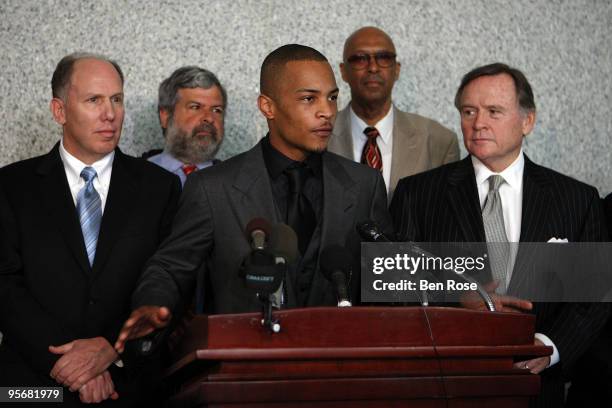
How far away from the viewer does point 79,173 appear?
11.0ft

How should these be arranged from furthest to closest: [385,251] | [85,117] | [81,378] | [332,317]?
[85,117]
[81,378]
[385,251]
[332,317]

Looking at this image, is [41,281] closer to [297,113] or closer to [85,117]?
[85,117]

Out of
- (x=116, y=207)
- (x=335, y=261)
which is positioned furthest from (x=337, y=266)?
(x=116, y=207)

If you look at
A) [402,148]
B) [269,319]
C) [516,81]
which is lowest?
[269,319]

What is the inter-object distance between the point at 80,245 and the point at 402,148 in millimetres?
→ 1597

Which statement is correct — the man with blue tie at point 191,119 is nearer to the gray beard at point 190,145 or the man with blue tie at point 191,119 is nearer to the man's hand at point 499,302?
the gray beard at point 190,145

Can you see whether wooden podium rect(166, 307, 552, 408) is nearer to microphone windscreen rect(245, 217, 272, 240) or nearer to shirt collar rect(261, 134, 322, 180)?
microphone windscreen rect(245, 217, 272, 240)

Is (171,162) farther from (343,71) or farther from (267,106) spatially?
(267,106)

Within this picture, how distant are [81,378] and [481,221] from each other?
1405mm

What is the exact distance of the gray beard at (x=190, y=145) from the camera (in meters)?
4.16

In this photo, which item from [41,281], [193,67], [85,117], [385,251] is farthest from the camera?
[193,67]

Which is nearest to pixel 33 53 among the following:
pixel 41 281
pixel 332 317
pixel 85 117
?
pixel 85 117

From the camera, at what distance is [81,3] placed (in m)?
4.63

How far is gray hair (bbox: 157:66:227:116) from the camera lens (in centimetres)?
425
